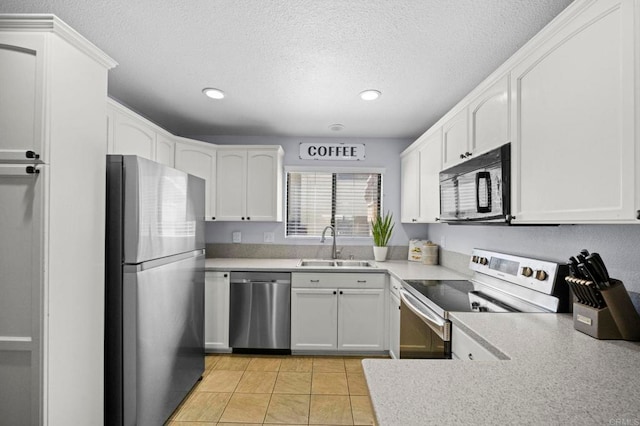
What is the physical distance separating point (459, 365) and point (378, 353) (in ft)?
7.14

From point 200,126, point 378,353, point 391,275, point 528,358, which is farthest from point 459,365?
point 200,126

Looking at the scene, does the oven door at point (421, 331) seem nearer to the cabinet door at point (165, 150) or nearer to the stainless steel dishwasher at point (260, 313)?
the stainless steel dishwasher at point (260, 313)

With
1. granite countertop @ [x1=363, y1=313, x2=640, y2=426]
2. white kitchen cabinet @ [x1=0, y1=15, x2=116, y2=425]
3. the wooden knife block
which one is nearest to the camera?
granite countertop @ [x1=363, y1=313, x2=640, y2=426]

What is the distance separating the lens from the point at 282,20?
1.55 meters

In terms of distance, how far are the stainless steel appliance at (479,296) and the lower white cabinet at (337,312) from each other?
59 centimetres

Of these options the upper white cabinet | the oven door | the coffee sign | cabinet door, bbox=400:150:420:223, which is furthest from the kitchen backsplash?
the oven door

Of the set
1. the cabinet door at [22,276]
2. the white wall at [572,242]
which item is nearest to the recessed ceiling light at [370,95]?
the white wall at [572,242]

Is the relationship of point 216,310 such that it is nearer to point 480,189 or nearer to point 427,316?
point 427,316

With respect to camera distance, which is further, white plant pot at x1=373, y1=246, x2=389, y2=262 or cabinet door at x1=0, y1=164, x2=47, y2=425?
white plant pot at x1=373, y1=246, x2=389, y2=262

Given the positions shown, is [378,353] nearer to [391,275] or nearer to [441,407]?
[391,275]

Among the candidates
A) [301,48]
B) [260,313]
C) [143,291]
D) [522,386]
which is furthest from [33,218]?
[260,313]

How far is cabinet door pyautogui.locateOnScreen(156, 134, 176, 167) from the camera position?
2793 mm

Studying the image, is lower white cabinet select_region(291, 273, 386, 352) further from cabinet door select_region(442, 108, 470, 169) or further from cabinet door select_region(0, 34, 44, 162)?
cabinet door select_region(0, 34, 44, 162)

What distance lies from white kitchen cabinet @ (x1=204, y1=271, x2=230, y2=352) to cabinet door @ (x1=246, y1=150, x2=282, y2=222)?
732 mm
